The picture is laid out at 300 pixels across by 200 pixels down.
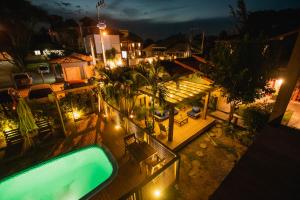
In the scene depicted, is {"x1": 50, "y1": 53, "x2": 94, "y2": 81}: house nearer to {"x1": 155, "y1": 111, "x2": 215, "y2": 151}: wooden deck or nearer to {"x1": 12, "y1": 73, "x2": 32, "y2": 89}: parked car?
{"x1": 12, "y1": 73, "x2": 32, "y2": 89}: parked car

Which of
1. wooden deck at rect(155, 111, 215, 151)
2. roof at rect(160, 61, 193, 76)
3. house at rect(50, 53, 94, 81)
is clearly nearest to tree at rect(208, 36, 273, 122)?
wooden deck at rect(155, 111, 215, 151)

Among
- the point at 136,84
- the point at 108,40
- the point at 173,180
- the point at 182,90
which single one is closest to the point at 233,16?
the point at 108,40

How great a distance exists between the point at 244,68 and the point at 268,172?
794 centimetres

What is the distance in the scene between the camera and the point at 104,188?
21.5 ft

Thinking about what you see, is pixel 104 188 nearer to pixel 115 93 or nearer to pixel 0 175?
pixel 0 175

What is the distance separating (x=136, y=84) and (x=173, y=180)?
6318 millimetres

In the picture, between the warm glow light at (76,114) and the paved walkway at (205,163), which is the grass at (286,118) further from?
the warm glow light at (76,114)

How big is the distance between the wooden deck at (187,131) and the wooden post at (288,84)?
20.0 feet

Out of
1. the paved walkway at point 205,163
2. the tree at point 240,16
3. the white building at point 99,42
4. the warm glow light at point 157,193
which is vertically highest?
the tree at point 240,16

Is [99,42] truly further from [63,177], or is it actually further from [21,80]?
[63,177]

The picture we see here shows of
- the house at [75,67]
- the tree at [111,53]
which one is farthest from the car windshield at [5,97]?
the tree at [111,53]

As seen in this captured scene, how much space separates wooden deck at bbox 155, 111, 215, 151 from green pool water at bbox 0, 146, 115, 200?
3.80 metres

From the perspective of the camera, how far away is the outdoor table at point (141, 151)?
22.6 ft

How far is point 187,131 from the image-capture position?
1063 centimetres
